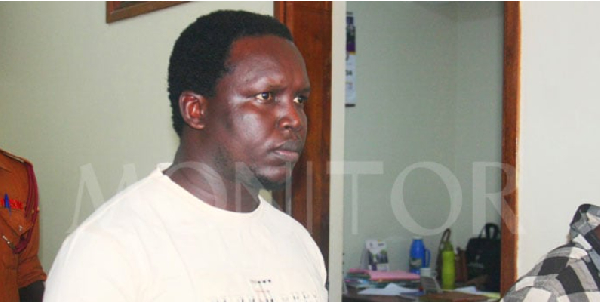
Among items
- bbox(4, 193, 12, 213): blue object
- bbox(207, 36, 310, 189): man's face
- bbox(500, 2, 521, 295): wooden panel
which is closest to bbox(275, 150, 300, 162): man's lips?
bbox(207, 36, 310, 189): man's face

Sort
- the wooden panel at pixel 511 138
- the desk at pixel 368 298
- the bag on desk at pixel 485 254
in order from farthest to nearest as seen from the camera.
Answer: the bag on desk at pixel 485 254 < the desk at pixel 368 298 < the wooden panel at pixel 511 138

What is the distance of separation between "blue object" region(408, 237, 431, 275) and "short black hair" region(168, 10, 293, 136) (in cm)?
274

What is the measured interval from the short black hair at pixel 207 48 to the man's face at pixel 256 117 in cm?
2

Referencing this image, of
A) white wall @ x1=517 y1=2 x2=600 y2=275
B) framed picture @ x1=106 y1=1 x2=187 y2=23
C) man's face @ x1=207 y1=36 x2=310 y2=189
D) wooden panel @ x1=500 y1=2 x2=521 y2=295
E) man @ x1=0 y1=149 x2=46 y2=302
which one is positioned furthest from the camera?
framed picture @ x1=106 y1=1 x2=187 y2=23

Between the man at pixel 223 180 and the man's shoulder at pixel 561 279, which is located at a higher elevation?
the man at pixel 223 180

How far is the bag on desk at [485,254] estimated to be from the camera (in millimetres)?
3623

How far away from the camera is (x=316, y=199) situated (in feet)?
6.46

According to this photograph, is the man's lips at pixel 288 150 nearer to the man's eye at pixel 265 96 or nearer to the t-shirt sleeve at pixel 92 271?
the man's eye at pixel 265 96

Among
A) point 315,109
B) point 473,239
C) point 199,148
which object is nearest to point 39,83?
point 315,109

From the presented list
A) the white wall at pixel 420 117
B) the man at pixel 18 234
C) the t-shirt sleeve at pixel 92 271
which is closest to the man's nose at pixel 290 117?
the t-shirt sleeve at pixel 92 271

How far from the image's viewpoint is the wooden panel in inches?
67.2

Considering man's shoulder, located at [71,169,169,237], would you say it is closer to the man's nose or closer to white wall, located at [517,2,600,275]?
the man's nose

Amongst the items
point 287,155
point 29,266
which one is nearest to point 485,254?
point 29,266

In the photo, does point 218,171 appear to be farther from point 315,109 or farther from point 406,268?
point 406,268
